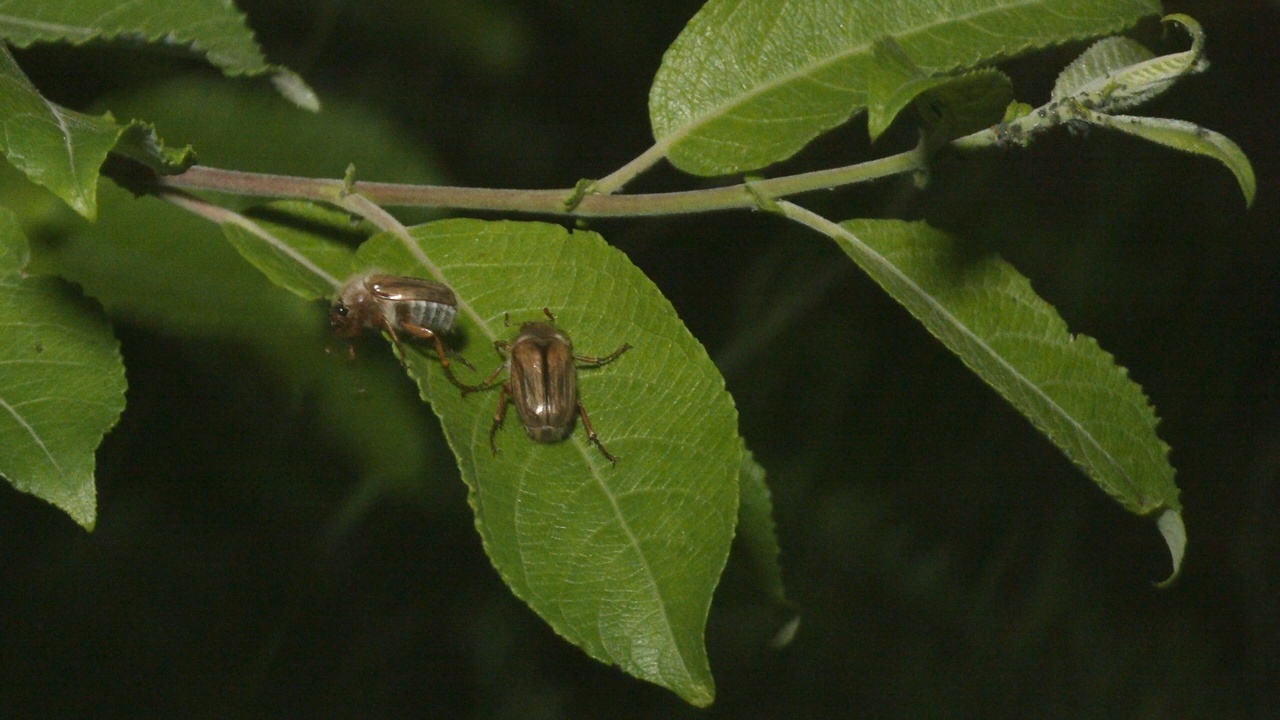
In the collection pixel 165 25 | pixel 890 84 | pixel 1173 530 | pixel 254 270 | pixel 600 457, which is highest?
pixel 890 84

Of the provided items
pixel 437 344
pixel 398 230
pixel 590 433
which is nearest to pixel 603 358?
pixel 590 433

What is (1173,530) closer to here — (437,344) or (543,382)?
(543,382)

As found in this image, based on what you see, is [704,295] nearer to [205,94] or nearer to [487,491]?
[205,94]

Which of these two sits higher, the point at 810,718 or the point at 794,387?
the point at 794,387

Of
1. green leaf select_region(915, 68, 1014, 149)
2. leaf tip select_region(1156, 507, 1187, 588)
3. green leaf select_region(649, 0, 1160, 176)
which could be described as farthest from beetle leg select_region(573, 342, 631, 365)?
leaf tip select_region(1156, 507, 1187, 588)

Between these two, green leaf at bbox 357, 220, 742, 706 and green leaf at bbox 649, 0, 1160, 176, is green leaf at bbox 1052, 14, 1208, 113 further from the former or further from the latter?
green leaf at bbox 357, 220, 742, 706

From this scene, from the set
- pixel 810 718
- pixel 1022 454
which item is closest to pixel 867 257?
pixel 810 718

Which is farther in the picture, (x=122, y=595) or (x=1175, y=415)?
(x=1175, y=415)
